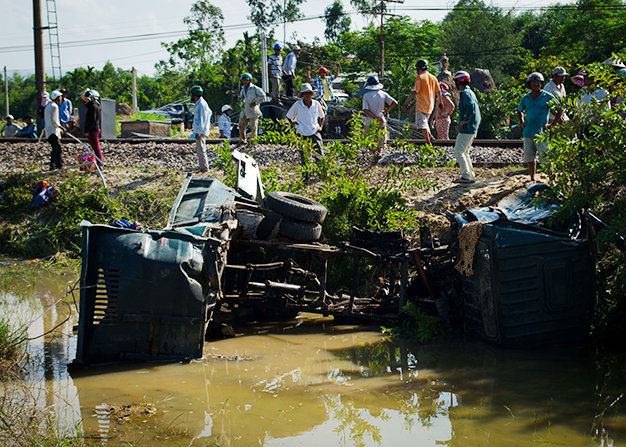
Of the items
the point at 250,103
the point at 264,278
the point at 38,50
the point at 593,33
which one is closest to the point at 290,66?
the point at 250,103

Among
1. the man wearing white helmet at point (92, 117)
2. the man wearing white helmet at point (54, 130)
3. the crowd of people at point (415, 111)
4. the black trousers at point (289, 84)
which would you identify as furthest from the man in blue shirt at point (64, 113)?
the black trousers at point (289, 84)

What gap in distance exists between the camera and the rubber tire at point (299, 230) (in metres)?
11.0

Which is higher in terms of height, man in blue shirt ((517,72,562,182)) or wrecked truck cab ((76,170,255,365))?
man in blue shirt ((517,72,562,182))

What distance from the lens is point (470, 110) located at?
13414 mm

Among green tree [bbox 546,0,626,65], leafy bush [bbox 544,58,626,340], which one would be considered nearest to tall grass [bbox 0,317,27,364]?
leafy bush [bbox 544,58,626,340]

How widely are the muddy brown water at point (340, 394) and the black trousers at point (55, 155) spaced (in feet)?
26.9

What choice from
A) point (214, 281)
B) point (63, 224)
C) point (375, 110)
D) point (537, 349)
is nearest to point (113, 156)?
point (63, 224)

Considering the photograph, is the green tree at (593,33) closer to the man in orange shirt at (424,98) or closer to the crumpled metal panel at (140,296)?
the man in orange shirt at (424,98)

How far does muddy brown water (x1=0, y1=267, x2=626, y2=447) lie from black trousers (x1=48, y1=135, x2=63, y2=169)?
8.21m

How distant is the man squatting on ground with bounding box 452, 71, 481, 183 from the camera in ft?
43.1

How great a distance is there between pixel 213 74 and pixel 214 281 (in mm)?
45414

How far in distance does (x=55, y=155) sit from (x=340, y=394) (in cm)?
1179

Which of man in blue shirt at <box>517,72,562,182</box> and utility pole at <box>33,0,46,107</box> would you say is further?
utility pole at <box>33,0,46,107</box>

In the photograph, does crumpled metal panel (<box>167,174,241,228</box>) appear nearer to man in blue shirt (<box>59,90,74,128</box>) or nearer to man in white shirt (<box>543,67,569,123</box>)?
man in white shirt (<box>543,67,569,123</box>)
